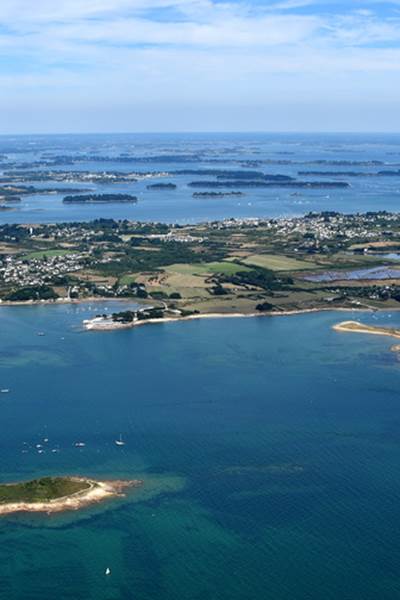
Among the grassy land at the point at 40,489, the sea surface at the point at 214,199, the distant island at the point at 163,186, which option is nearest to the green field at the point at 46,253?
the sea surface at the point at 214,199

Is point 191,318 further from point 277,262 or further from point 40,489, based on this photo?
point 40,489

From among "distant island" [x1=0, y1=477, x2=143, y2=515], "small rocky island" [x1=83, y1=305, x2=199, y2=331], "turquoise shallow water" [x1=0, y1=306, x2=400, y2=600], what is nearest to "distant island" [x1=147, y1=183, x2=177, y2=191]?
"small rocky island" [x1=83, y1=305, x2=199, y2=331]

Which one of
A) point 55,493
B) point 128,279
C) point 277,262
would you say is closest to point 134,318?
point 128,279

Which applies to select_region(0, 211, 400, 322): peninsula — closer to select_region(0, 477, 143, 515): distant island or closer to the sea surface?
the sea surface

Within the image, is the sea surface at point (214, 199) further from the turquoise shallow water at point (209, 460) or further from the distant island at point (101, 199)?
the turquoise shallow water at point (209, 460)

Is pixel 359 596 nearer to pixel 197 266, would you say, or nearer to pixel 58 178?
pixel 197 266

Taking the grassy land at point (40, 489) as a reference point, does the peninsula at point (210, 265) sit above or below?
above

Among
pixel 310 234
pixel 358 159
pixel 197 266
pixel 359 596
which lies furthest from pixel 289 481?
pixel 358 159
